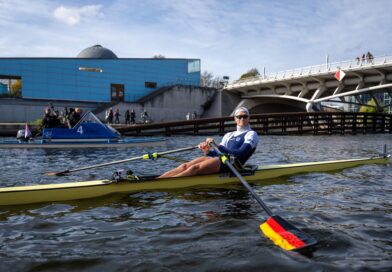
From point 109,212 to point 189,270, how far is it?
8.06ft

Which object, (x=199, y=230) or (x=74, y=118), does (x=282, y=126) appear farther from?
(x=199, y=230)

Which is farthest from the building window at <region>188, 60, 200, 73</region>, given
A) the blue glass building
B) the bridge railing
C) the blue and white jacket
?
the blue and white jacket

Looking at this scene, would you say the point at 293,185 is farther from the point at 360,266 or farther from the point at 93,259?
the point at 93,259

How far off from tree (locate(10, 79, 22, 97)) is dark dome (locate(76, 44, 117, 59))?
39.6 feet

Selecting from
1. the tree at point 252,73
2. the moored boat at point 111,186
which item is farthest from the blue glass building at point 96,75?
the moored boat at point 111,186

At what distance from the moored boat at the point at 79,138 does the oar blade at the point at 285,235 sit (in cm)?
1284

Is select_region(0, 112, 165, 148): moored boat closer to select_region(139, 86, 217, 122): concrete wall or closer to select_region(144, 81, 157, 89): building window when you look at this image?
select_region(139, 86, 217, 122): concrete wall

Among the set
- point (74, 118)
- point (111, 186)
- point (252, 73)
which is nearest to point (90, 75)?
point (74, 118)

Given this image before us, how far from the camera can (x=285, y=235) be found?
4289 mm

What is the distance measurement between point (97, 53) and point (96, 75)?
31.4 feet

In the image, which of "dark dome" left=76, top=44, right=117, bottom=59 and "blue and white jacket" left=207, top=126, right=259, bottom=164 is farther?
"dark dome" left=76, top=44, right=117, bottom=59

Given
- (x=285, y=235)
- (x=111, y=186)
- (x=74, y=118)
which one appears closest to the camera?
(x=285, y=235)

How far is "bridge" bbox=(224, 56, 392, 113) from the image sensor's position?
116 ft

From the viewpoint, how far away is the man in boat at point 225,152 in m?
7.06
